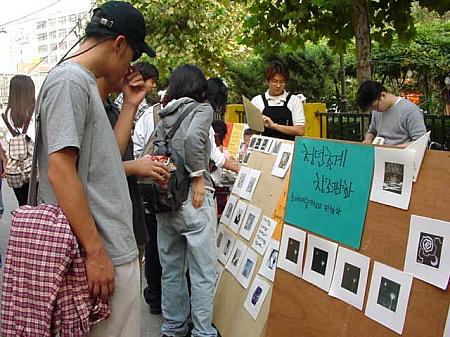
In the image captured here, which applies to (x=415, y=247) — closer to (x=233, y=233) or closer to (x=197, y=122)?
(x=197, y=122)

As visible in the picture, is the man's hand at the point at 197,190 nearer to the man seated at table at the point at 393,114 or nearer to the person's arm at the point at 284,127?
the person's arm at the point at 284,127

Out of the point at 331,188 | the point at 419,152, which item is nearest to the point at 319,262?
the point at 331,188

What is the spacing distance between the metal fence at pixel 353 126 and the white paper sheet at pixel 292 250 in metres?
3.35

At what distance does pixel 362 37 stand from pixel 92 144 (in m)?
4.67

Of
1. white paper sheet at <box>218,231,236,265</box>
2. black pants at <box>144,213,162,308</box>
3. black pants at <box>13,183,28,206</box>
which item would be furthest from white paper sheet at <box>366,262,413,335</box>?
black pants at <box>13,183,28,206</box>

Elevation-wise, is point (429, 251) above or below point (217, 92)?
below

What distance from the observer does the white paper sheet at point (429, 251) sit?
77.7 inches

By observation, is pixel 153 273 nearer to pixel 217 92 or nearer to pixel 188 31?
pixel 217 92

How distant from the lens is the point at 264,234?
11.5 ft

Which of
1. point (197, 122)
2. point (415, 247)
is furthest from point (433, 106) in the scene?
point (415, 247)

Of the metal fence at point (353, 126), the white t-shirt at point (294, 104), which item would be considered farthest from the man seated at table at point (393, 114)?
the metal fence at point (353, 126)

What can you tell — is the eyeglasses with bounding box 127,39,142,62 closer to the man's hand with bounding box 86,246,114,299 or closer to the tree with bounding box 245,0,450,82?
the man's hand with bounding box 86,246,114,299

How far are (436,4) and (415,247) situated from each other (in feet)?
14.7

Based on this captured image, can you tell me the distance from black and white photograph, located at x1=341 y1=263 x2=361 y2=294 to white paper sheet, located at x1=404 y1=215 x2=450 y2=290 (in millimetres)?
298
